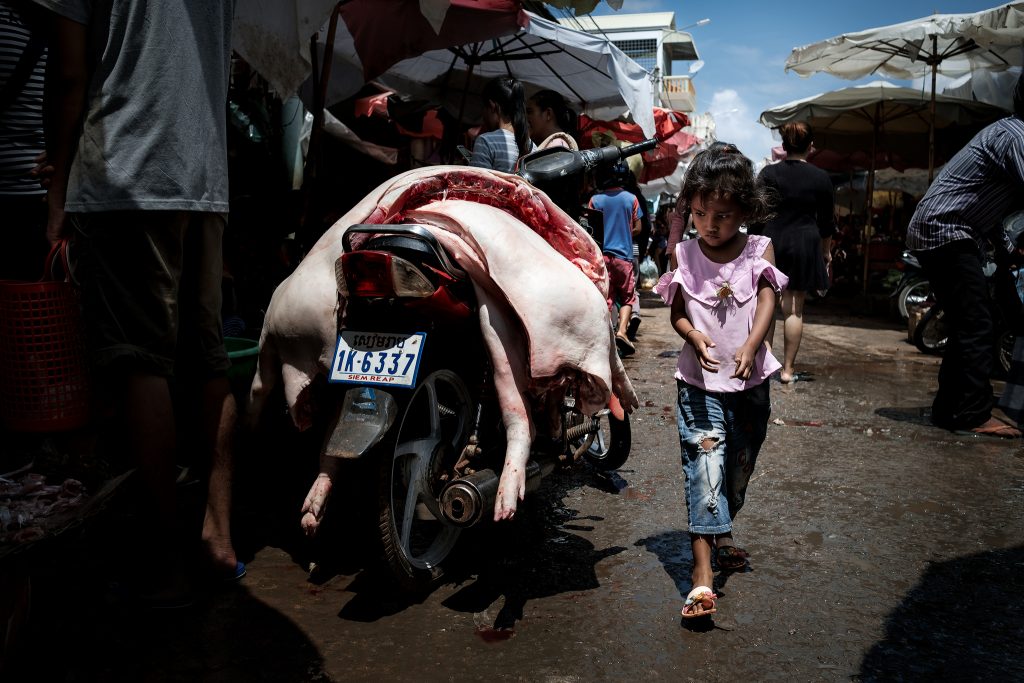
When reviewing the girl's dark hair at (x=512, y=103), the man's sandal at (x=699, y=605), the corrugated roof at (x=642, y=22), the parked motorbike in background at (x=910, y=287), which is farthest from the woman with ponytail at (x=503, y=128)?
the corrugated roof at (x=642, y=22)

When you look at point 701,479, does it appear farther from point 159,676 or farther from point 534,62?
point 534,62

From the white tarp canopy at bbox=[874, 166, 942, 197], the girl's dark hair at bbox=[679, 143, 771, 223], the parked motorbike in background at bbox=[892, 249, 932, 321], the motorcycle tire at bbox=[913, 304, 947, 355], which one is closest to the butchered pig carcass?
the girl's dark hair at bbox=[679, 143, 771, 223]

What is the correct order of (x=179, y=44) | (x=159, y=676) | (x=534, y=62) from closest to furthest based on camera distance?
1. (x=159, y=676)
2. (x=179, y=44)
3. (x=534, y=62)

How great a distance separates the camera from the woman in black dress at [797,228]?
677cm

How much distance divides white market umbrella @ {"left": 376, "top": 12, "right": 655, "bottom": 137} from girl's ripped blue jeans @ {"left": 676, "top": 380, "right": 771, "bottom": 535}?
194 inches

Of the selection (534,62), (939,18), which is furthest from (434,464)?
(939,18)

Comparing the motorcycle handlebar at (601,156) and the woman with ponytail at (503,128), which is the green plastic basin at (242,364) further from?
the motorcycle handlebar at (601,156)

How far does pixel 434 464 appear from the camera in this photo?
2.80m

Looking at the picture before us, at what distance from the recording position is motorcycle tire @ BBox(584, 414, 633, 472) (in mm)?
3889

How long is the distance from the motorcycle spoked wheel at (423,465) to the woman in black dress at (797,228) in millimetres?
4569

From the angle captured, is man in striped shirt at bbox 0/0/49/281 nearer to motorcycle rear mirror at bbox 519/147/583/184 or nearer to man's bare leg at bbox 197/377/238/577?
man's bare leg at bbox 197/377/238/577

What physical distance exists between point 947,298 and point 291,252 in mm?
4874

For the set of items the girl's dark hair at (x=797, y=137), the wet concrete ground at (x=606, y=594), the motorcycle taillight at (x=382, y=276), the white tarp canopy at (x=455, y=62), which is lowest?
the wet concrete ground at (x=606, y=594)

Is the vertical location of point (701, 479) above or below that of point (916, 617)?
above
